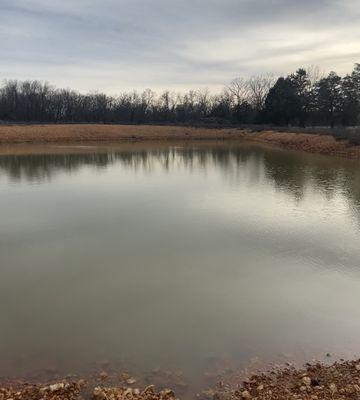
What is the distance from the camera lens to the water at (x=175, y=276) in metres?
5.36

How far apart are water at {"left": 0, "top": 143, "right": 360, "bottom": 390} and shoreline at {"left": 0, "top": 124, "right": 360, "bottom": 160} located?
18001mm

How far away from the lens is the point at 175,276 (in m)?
7.52

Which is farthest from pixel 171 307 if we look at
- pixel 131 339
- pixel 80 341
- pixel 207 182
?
pixel 207 182

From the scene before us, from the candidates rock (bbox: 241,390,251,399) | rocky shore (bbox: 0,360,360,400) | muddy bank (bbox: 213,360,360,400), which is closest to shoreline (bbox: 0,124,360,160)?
muddy bank (bbox: 213,360,360,400)

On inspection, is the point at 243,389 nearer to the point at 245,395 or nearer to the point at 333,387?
the point at 245,395

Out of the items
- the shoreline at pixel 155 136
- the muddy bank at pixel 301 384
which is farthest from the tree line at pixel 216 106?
the muddy bank at pixel 301 384

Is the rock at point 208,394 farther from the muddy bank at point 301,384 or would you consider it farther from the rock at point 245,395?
the rock at point 245,395

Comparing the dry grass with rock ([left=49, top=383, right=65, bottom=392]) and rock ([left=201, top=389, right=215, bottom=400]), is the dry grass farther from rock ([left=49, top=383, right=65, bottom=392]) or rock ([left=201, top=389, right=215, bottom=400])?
rock ([left=201, top=389, right=215, bottom=400])

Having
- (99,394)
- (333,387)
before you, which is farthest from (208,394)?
(333,387)

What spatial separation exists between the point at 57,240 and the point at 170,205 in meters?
4.44

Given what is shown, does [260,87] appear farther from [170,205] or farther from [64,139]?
[170,205]

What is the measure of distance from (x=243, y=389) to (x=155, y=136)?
45.0m

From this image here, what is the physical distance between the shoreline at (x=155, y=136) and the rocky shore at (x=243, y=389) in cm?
2595

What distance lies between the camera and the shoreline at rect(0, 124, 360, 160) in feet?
108
